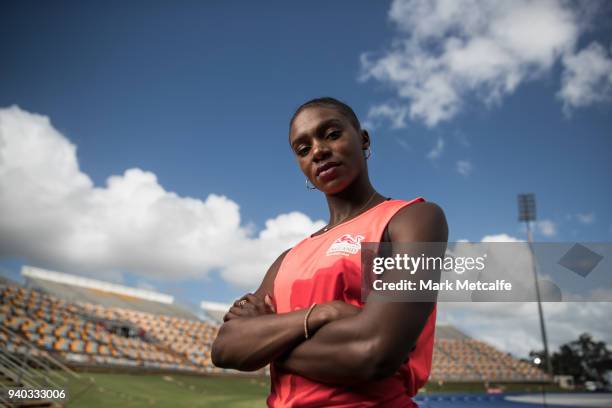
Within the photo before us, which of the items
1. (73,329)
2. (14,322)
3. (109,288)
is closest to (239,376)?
(73,329)

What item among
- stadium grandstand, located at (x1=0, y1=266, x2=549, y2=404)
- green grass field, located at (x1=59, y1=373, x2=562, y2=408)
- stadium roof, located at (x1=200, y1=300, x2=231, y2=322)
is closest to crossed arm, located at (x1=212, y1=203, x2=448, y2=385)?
green grass field, located at (x1=59, y1=373, x2=562, y2=408)

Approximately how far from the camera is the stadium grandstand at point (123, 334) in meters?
20.1

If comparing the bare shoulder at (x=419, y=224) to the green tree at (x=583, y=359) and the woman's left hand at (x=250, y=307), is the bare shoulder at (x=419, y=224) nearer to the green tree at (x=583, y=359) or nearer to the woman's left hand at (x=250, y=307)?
the woman's left hand at (x=250, y=307)

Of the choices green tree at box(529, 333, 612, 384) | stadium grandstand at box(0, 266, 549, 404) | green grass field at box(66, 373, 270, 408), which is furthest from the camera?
green tree at box(529, 333, 612, 384)

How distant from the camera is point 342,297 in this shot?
53.0 inches

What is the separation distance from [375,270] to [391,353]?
0.23 metres

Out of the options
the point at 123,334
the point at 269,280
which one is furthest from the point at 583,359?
the point at 269,280

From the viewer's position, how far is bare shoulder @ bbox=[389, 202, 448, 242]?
1.29 m

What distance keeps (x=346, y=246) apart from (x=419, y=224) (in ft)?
0.71

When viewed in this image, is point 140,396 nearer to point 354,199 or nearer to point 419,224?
point 354,199

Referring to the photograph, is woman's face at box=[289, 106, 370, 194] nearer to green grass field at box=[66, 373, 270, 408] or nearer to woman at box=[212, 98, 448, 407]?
woman at box=[212, 98, 448, 407]

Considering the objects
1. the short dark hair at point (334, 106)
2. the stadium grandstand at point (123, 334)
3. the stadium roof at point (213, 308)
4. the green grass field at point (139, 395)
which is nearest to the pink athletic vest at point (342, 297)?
the short dark hair at point (334, 106)

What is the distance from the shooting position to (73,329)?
75.5 feet

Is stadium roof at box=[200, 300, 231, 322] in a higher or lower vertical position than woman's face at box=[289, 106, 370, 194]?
higher
